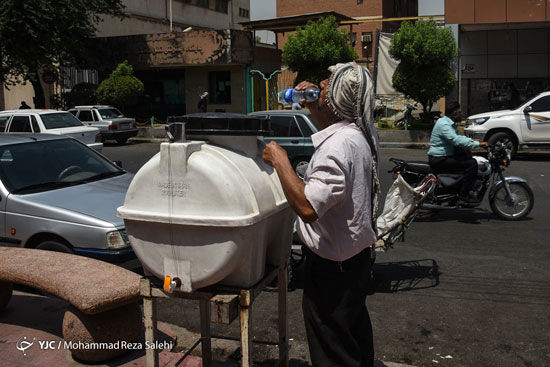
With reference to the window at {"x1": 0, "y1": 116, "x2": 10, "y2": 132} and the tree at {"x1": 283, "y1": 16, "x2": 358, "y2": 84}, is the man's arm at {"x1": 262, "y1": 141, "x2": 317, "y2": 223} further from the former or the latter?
the tree at {"x1": 283, "y1": 16, "x2": 358, "y2": 84}

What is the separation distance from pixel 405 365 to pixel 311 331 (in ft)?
4.21

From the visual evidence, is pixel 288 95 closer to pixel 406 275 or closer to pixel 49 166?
pixel 406 275

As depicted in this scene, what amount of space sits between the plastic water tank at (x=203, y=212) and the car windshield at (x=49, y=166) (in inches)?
137

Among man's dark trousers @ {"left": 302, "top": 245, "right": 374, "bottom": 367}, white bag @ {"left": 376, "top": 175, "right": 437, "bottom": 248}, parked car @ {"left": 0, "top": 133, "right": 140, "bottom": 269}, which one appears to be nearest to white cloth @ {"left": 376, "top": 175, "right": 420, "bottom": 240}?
white bag @ {"left": 376, "top": 175, "right": 437, "bottom": 248}

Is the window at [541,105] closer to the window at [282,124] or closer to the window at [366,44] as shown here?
the window at [282,124]

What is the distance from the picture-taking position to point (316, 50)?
22.5 metres

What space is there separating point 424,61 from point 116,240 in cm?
1621

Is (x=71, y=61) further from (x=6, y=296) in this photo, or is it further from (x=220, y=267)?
(x=220, y=267)

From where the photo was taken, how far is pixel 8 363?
4.16 metres

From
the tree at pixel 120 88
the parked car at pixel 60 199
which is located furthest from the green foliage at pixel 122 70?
the parked car at pixel 60 199

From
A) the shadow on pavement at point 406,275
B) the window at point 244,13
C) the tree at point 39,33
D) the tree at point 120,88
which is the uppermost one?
the window at point 244,13

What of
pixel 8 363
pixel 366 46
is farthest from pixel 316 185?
pixel 366 46

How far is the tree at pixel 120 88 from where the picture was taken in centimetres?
2656

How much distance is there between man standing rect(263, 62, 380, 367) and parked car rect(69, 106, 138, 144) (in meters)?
20.1
